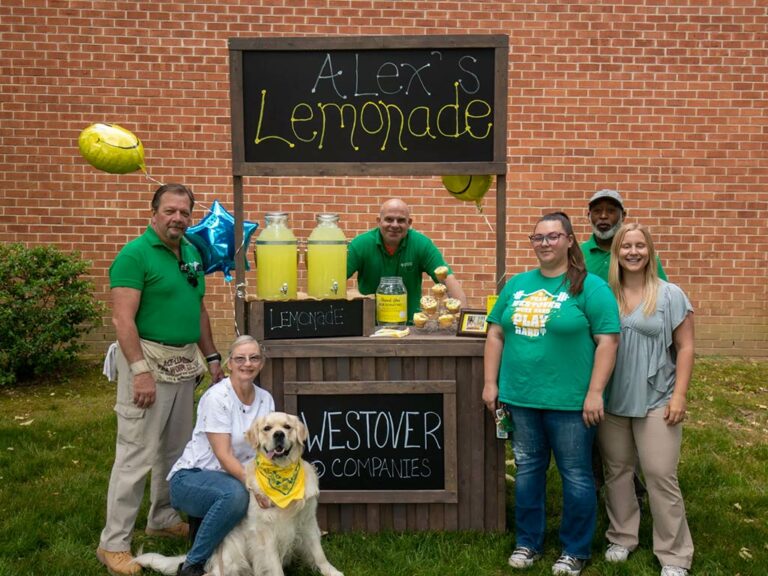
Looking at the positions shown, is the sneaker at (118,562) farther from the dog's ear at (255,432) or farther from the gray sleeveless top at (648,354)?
the gray sleeveless top at (648,354)

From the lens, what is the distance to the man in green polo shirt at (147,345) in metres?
3.76

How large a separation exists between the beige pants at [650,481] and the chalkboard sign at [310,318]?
54.9 inches

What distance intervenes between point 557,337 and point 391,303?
3.60 feet

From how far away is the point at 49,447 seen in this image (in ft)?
18.9

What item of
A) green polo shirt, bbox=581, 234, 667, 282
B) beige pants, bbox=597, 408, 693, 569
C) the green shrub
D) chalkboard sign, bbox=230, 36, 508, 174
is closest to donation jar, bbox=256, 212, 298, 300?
chalkboard sign, bbox=230, 36, 508, 174

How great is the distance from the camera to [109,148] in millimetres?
4488

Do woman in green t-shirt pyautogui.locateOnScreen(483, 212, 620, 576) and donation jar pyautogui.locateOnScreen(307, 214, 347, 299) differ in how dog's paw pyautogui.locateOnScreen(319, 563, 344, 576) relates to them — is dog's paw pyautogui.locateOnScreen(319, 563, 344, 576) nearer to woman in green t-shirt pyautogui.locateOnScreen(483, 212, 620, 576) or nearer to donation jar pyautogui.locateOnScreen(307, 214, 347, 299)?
woman in green t-shirt pyautogui.locateOnScreen(483, 212, 620, 576)

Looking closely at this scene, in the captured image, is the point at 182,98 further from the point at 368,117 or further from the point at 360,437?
the point at 360,437

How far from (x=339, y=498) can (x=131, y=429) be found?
3.77ft

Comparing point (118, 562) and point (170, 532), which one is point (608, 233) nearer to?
point (170, 532)

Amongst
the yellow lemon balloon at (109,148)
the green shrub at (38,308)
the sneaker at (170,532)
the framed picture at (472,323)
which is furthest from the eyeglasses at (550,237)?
the green shrub at (38,308)

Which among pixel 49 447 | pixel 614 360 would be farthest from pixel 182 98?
pixel 614 360

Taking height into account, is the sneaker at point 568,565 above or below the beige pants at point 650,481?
below

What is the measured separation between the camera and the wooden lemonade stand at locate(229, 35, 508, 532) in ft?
13.5
